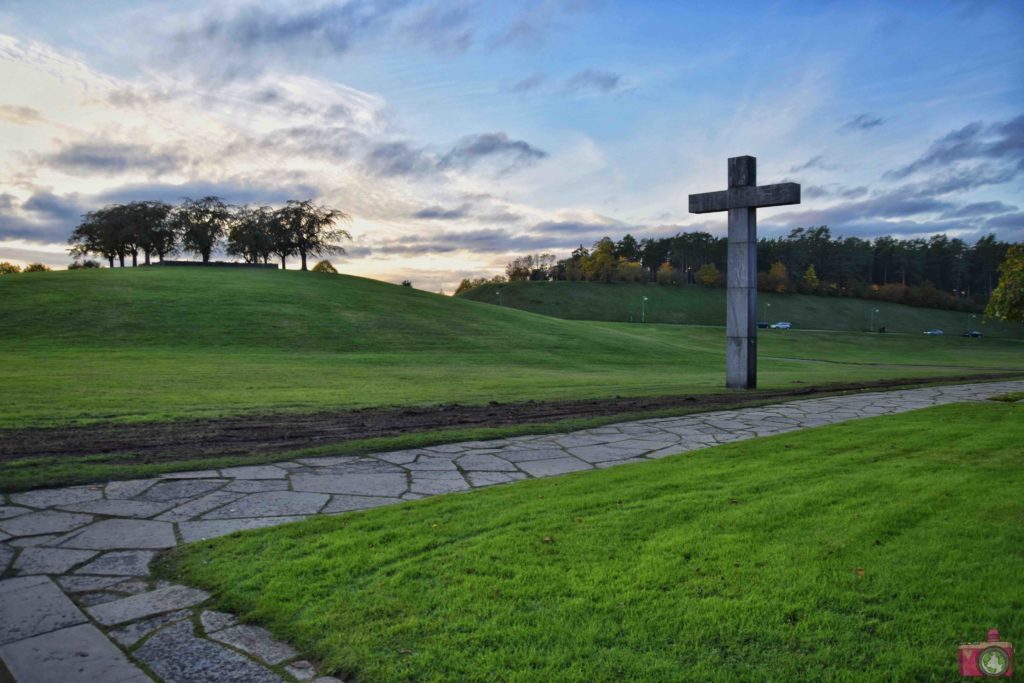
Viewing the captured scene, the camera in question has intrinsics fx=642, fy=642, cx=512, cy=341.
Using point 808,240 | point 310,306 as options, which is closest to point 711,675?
point 310,306

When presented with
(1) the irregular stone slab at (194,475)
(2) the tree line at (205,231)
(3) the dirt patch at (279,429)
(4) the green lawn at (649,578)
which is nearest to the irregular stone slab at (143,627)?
(4) the green lawn at (649,578)

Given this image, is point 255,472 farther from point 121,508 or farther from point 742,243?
point 742,243

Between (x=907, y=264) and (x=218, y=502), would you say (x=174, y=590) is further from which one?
(x=907, y=264)

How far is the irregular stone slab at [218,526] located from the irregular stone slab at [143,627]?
3.58ft

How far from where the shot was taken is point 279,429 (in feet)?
30.0

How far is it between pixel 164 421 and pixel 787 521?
29.2 ft

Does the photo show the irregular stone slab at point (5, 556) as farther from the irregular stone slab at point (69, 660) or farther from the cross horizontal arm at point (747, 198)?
the cross horizontal arm at point (747, 198)

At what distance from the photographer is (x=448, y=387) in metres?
16.4

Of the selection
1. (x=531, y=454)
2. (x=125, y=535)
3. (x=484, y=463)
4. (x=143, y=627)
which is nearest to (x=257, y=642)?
(x=143, y=627)

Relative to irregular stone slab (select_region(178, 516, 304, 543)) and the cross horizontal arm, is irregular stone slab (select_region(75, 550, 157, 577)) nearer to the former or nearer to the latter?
irregular stone slab (select_region(178, 516, 304, 543))

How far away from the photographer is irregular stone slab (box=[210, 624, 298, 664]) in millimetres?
2904

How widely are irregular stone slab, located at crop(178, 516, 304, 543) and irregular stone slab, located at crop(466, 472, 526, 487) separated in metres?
1.76

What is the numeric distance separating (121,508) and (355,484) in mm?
1843

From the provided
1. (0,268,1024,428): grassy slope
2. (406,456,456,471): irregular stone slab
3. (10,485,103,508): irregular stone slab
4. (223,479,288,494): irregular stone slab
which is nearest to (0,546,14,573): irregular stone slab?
(10,485,103,508): irregular stone slab
